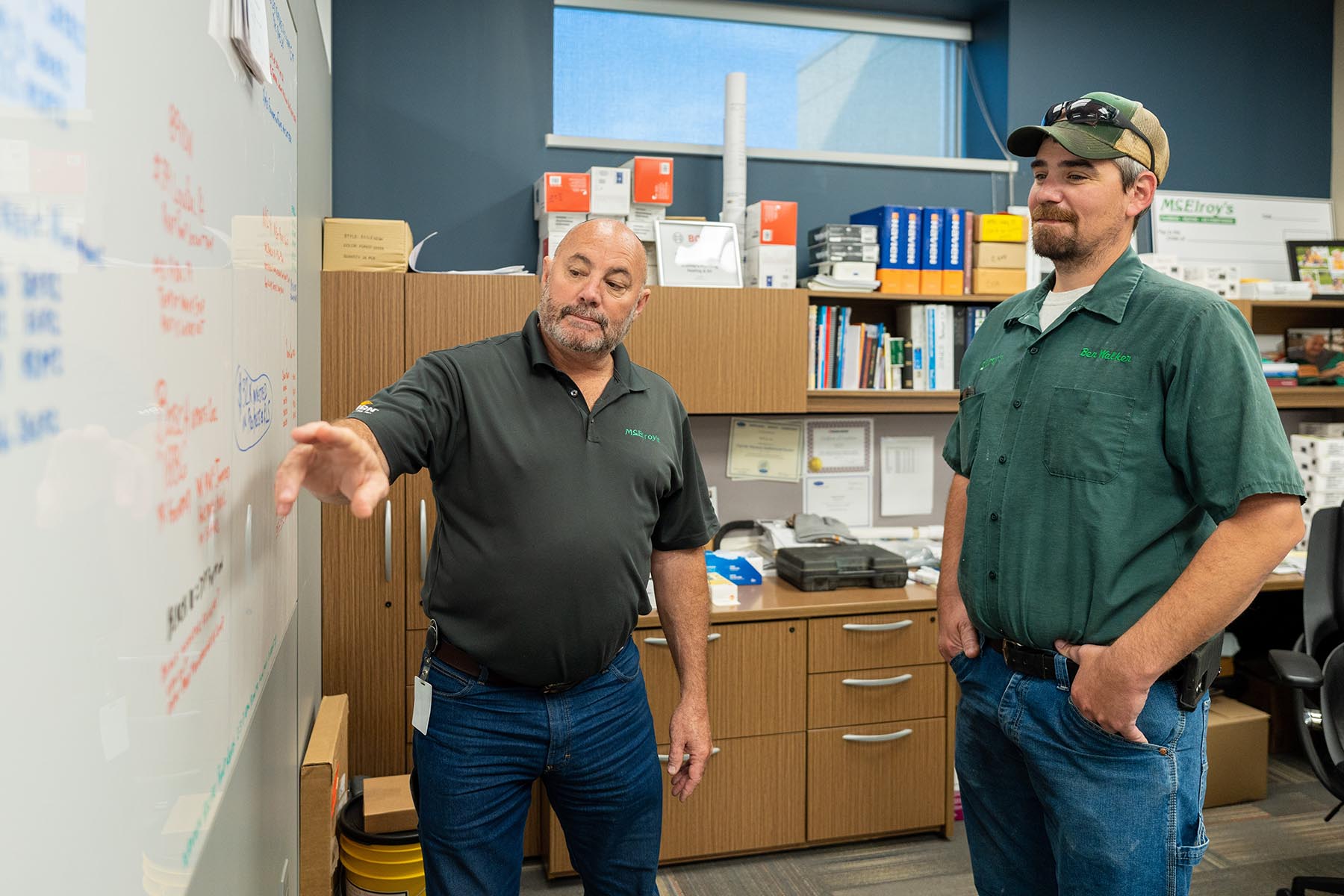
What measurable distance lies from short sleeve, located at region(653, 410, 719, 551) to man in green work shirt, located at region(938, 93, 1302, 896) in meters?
0.52

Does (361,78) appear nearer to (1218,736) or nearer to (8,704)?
(8,704)

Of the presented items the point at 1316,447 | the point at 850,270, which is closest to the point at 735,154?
the point at 850,270

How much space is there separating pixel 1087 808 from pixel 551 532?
958 mm

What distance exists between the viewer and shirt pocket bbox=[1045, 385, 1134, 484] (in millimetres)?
1603

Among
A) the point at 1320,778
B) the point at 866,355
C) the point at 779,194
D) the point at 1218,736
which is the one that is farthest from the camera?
the point at 779,194

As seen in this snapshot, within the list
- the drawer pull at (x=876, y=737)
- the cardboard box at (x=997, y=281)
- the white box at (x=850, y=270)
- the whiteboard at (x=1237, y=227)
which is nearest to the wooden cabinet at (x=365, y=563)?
the drawer pull at (x=876, y=737)

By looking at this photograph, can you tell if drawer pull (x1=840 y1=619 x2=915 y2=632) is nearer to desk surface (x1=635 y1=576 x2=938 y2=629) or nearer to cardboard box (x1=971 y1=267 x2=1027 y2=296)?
desk surface (x1=635 y1=576 x2=938 y2=629)

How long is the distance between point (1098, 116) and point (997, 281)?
1867 mm

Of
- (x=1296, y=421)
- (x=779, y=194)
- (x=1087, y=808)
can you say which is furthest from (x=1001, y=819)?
(x=1296, y=421)

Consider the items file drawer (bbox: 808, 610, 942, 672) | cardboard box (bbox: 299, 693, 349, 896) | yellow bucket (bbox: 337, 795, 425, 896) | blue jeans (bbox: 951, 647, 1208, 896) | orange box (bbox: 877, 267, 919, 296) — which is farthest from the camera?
orange box (bbox: 877, 267, 919, 296)

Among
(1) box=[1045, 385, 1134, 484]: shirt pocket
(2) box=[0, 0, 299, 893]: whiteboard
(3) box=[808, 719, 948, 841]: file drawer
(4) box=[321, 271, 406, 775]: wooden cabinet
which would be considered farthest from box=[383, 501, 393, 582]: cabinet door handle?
(1) box=[1045, 385, 1134, 484]: shirt pocket

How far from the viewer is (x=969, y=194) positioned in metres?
3.85

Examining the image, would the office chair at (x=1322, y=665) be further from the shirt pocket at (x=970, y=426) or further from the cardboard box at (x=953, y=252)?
the cardboard box at (x=953, y=252)

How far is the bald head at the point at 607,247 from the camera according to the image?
1.82 m
